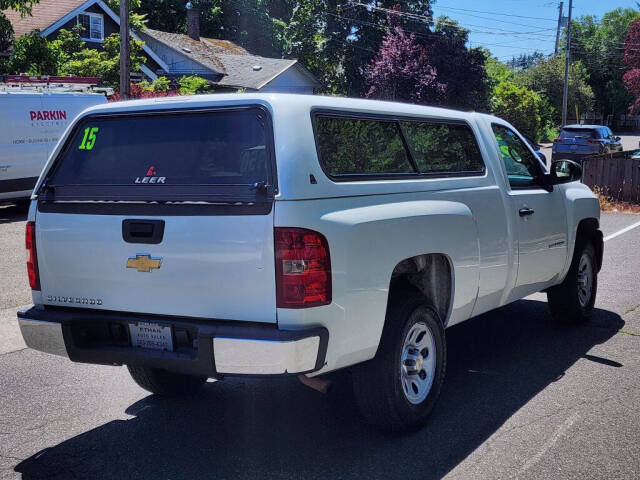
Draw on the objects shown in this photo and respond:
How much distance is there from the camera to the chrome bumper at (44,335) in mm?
4273

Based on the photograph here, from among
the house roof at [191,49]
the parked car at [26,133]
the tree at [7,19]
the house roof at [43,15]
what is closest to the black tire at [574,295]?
the parked car at [26,133]

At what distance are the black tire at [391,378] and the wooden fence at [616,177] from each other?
14927 millimetres

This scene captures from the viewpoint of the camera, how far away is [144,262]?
13.3ft

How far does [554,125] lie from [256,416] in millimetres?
65901

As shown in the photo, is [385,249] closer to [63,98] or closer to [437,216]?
[437,216]

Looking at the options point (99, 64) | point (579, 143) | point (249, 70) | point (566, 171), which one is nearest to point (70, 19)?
point (99, 64)

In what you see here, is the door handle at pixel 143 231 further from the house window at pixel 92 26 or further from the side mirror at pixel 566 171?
the house window at pixel 92 26

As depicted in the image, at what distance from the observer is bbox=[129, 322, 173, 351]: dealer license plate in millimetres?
4031

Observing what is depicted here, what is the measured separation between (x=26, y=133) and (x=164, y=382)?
11973 mm

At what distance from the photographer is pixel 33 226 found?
445 centimetres

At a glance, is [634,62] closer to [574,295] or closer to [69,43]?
[69,43]

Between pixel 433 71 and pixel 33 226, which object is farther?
pixel 433 71

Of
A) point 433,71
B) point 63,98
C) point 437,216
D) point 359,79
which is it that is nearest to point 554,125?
point 359,79

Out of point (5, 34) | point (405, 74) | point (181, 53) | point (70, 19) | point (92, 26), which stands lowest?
point (405, 74)
